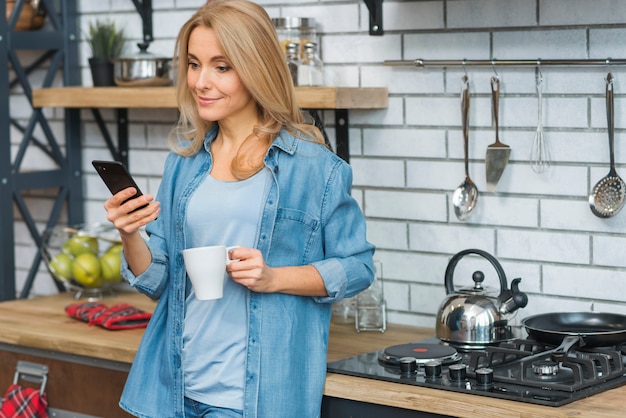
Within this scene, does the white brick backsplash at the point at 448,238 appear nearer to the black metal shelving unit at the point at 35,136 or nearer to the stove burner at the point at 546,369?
the stove burner at the point at 546,369

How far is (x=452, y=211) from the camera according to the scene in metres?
3.04

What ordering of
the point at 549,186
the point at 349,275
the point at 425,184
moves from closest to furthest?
the point at 349,275 < the point at 549,186 < the point at 425,184

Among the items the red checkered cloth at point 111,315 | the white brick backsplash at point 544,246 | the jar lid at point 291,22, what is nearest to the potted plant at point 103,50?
the jar lid at point 291,22

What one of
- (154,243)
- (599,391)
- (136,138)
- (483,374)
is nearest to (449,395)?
(483,374)

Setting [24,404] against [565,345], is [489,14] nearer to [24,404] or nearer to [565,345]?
[565,345]

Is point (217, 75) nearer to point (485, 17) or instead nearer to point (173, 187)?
point (173, 187)

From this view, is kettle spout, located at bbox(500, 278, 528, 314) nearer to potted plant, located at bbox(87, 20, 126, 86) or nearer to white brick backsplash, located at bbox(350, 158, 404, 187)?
white brick backsplash, located at bbox(350, 158, 404, 187)

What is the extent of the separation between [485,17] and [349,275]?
0.86 m

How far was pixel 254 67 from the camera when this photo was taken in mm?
2428

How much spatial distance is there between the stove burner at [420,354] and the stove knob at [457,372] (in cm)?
9

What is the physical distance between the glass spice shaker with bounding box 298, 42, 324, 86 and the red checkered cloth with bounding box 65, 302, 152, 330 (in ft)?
2.56

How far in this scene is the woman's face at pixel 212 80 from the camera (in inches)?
95.8

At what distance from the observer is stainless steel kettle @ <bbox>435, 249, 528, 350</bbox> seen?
107 inches

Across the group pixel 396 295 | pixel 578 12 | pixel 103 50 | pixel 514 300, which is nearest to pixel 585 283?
pixel 514 300
